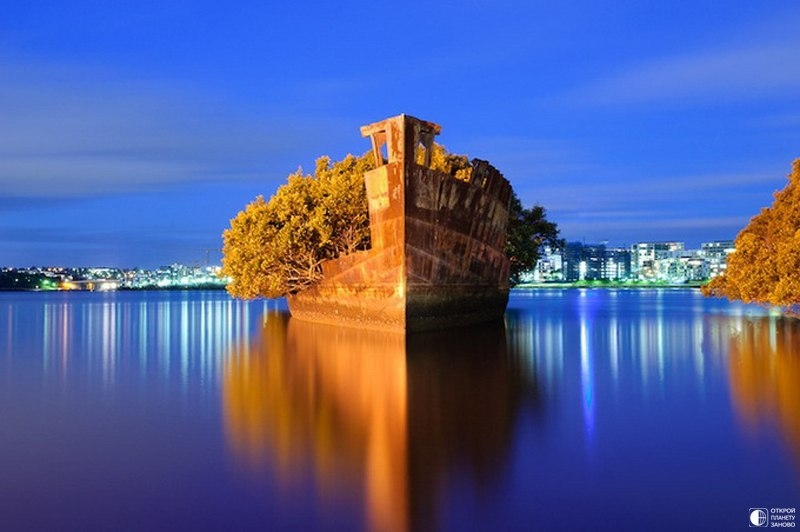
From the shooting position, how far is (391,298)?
24.4 m

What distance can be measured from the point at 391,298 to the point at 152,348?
8305 mm

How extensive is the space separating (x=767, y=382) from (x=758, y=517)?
877cm

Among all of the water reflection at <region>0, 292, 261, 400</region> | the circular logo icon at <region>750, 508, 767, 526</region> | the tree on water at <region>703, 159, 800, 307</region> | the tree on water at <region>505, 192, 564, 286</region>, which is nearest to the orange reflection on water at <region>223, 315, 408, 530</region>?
the water reflection at <region>0, 292, 261, 400</region>

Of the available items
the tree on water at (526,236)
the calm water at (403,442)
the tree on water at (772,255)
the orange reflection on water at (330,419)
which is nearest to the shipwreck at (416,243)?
the orange reflection on water at (330,419)

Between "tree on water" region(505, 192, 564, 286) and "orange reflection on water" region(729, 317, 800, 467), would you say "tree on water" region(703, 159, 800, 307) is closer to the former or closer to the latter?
"orange reflection on water" region(729, 317, 800, 467)

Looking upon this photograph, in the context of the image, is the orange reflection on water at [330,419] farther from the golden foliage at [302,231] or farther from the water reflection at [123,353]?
the golden foliage at [302,231]

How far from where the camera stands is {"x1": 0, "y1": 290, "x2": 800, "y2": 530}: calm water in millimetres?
6336

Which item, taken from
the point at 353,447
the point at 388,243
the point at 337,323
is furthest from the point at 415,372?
the point at 337,323

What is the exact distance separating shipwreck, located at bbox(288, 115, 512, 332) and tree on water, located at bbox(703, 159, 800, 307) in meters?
10.9

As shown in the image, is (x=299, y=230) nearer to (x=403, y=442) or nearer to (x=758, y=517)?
(x=403, y=442)

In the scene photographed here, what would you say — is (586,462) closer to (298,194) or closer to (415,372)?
(415,372)

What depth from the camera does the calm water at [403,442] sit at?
20.8 ft

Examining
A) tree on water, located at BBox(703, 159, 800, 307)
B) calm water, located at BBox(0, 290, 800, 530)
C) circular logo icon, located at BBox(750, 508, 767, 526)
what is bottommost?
circular logo icon, located at BBox(750, 508, 767, 526)

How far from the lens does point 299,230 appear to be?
29859mm
